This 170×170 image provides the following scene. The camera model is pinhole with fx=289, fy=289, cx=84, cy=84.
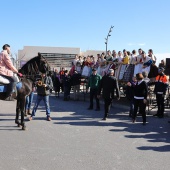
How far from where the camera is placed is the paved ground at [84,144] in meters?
5.86

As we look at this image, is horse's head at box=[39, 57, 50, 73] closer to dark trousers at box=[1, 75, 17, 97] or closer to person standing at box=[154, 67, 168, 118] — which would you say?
dark trousers at box=[1, 75, 17, 97]

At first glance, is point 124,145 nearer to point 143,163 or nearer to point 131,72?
point 143,163

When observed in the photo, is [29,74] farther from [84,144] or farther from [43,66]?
[84,144]

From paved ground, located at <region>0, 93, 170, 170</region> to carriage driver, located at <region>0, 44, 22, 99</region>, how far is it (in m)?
1.30

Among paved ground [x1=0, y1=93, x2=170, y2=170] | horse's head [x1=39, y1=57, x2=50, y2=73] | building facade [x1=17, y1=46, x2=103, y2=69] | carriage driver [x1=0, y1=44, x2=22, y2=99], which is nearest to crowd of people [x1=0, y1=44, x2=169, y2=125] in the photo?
carriage driver [x1=0, y1=44, x2=22, y2=99]

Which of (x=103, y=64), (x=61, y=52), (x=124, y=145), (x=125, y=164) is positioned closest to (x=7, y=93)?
(x=124, y=145)

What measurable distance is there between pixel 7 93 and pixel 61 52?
2234 inches

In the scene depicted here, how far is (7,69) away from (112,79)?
404cm

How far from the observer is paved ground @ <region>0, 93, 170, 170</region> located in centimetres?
586

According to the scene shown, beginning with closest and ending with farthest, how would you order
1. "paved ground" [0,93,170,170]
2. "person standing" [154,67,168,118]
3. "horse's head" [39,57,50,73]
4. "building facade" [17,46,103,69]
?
"paved ground" [0,93,170,170], "horse's head" [39,57,50,73], "person standing" [154,67,168,118], "building facade" [17,46,103,69]

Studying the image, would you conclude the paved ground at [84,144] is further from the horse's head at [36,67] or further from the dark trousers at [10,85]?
the horse's head at [36,67]

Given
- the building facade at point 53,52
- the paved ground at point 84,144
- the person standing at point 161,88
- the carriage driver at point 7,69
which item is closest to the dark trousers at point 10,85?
the carriage driver at point 7,69

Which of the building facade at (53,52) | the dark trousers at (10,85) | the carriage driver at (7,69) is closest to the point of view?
the carriage driver at (7,69)

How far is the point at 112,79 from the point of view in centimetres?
1085
